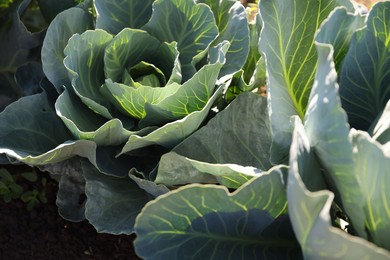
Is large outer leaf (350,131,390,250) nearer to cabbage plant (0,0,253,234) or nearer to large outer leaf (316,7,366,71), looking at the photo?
large outer leaf (316,7,366,71)

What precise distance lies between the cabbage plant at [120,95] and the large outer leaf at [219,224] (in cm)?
24

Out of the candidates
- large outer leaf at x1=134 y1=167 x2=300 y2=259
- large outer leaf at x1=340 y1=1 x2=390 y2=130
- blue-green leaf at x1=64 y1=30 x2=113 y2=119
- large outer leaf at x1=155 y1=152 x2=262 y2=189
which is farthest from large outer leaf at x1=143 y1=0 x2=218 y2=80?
large outer leaf at x1=134 y1=167 x2=300 y2=259

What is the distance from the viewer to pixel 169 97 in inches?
52.6

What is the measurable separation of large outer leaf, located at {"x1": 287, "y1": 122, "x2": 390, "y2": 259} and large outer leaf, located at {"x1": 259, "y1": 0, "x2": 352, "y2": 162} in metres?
0.26

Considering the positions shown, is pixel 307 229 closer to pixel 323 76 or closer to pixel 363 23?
pixel 323 76

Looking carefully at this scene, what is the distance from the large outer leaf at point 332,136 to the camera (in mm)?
947

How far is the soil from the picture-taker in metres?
1.68

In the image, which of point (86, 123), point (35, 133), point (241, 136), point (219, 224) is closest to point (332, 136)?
point (219, 224)

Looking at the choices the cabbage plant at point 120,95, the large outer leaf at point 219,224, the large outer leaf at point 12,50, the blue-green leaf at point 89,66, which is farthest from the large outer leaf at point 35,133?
the large outer leaf at point 219,224

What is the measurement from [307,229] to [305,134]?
0.23 metres

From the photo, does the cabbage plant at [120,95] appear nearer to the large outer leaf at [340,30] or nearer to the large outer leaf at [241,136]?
the large outer leaf at [241,136]

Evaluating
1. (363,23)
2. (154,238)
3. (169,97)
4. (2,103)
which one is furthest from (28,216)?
(363,23)

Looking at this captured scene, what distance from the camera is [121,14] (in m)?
1.54

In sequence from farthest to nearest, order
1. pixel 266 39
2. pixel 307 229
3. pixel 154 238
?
pixel 266 39 → pixel 154 238 → pixel 307 229
